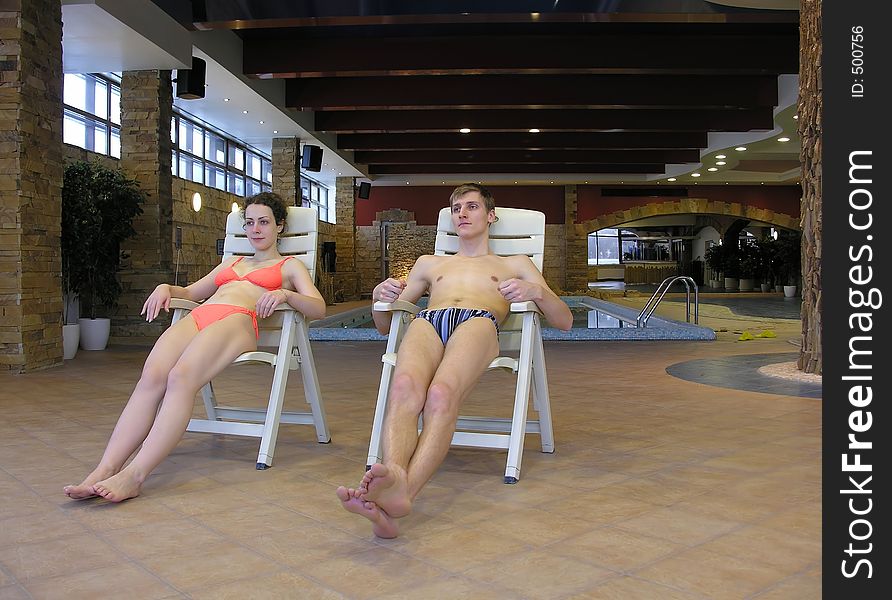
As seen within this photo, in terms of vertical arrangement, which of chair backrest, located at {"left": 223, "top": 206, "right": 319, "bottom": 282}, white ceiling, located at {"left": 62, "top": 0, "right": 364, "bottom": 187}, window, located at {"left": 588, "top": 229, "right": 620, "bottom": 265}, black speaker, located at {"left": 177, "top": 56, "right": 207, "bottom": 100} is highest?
white ceiling, located at {"left": 62, "top": 0, "right": 364, "bottom": 187}

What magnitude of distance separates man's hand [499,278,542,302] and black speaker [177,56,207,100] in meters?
5.71

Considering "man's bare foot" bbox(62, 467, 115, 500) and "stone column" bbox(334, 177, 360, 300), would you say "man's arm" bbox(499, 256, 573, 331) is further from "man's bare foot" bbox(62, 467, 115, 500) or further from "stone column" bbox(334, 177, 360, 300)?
"stone column" bbox(334, 177, 360, 300)

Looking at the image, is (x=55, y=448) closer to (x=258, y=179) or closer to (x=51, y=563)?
(x=51, y=563)

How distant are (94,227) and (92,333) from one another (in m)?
1.10

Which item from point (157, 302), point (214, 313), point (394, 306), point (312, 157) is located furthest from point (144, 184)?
point (394, 306)

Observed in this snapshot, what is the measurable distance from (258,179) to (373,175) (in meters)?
3.78

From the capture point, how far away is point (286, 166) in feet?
41.3

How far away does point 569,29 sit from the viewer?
7938mm

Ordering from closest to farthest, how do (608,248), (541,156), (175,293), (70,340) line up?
1. (175,293)
2. (70,340)
3. (541,156)
4. (608,248)

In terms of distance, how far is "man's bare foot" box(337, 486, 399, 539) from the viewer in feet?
6.32

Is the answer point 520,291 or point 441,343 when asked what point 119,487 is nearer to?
point 441,343

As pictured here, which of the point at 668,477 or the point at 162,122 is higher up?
the point at 162,122

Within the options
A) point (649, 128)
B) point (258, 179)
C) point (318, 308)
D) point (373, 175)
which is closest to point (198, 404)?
point (318, 308)
